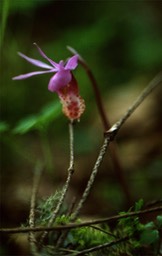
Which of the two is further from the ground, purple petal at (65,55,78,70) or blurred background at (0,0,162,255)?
blurred background at (0,0,162,255)

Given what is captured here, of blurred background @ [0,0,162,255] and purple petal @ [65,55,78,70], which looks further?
blurred background @ [0,0,162,255]

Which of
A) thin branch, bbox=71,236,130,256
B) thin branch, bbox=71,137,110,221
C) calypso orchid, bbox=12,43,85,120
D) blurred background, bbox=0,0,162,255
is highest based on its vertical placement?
blurred background, bbox=0,0,162,255

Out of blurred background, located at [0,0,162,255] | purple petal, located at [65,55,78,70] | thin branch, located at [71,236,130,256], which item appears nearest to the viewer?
thin branch, located at [71,236,130,256]

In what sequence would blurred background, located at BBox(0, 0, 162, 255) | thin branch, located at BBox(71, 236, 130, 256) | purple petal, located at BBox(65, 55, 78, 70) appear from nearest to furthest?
1. thin branch, located at BBox(71, 236, 130, 256)
2. purple petal, located at BBox(65, 55, 78, 70)
3. blurred background, located at BBox(0, 0, 162, 255)

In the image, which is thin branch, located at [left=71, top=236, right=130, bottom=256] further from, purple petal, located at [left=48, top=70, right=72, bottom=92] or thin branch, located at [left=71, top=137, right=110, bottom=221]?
purple petal, located at [left=48, top=70, right=72, bottom=92]

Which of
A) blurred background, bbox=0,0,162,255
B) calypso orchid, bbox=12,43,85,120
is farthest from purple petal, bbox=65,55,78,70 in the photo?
blurred background, bbox=0,0,162,255

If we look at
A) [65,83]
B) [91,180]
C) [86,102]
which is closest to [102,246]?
[91,180]

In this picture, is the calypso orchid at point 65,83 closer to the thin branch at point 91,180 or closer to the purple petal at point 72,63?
the purple petal at point 72,63

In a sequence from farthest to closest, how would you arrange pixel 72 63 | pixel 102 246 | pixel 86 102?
pixel 86 102
pixel 72 63
pixel 102 246

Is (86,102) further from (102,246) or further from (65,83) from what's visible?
(102,246)
